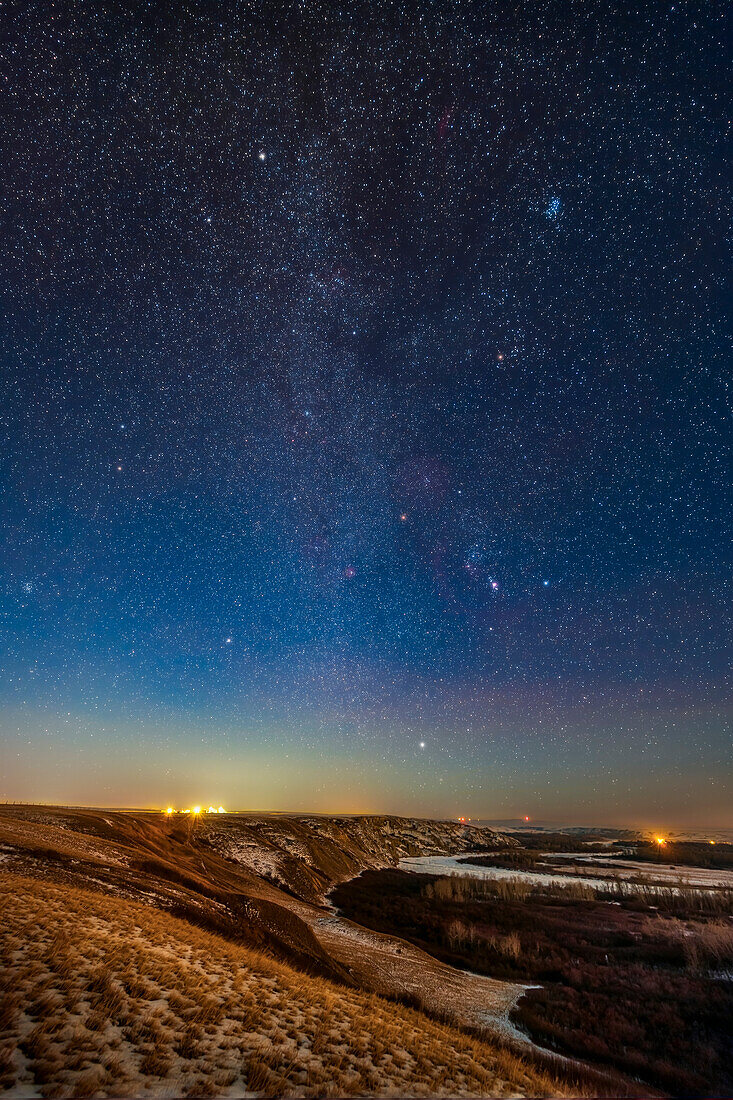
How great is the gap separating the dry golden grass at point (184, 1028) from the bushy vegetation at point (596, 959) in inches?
325

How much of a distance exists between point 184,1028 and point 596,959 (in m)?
30.6

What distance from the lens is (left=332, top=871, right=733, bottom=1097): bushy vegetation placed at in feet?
55.1

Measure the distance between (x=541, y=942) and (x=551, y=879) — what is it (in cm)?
3910

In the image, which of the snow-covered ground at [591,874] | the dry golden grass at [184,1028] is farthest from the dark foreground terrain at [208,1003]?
the snow-covered ground at [591,874]

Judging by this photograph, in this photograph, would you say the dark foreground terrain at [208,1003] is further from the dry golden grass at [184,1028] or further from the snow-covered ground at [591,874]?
the snow-covered ground at [591,874]

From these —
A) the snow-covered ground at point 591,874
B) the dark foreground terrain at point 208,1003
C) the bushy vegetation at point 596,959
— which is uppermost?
the dark foreground terrain at point 208,1003

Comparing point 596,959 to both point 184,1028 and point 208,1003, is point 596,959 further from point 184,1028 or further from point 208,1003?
point 184,1028

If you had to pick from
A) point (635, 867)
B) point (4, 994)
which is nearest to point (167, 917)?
point (4, 994)

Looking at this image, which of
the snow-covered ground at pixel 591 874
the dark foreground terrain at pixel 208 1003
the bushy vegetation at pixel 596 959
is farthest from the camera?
the snow-covered ground at pixel 591 874

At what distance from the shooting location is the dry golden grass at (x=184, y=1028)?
6711mm

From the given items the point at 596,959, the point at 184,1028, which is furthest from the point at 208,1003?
the point at 596,959

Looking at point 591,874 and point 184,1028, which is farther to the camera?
point 591,874

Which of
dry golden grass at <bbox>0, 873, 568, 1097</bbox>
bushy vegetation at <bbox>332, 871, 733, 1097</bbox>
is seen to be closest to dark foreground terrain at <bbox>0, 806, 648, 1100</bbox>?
dry golden grass at <bbox>0, 873, 568, 1097</bbox>

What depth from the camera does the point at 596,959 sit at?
27.8 meters
